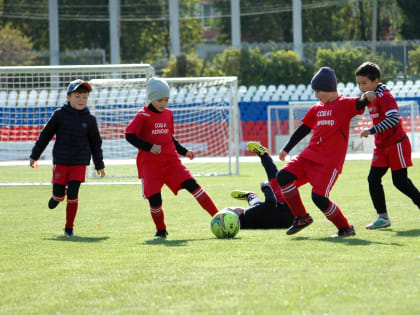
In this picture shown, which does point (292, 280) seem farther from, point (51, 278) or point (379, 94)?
point (379, 94)

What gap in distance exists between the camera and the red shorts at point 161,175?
7.50 m

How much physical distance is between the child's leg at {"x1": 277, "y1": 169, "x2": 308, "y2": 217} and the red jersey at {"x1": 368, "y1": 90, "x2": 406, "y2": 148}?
1.23 metres

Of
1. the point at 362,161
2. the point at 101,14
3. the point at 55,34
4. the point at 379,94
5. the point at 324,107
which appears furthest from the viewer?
the point at 101,14

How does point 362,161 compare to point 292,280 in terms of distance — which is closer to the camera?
point 292,280

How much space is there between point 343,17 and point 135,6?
1530 cm

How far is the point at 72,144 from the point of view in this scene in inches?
317

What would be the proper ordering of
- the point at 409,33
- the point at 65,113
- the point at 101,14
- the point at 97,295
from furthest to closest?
the point at 101,14, the point at 409,33, the point at 65,113, the point at 97,295

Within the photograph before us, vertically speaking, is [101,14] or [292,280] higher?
[101,14]

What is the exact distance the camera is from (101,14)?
54750 millimetres

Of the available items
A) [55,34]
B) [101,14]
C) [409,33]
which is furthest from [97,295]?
[101,14]

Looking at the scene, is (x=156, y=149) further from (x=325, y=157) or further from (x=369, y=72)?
(x=369, y=72)

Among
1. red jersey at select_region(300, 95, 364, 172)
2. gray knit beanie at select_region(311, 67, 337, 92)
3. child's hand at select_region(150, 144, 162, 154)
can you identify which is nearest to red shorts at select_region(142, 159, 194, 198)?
child's hand at select_region(150, 144, 162, 154)

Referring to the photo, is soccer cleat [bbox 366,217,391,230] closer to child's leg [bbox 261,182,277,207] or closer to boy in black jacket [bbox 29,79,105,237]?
child's leg [bbox 261,182,277,207]

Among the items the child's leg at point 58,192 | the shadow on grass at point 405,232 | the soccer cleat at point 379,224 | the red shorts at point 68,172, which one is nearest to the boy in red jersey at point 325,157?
the shadow on grass at point 405,232
